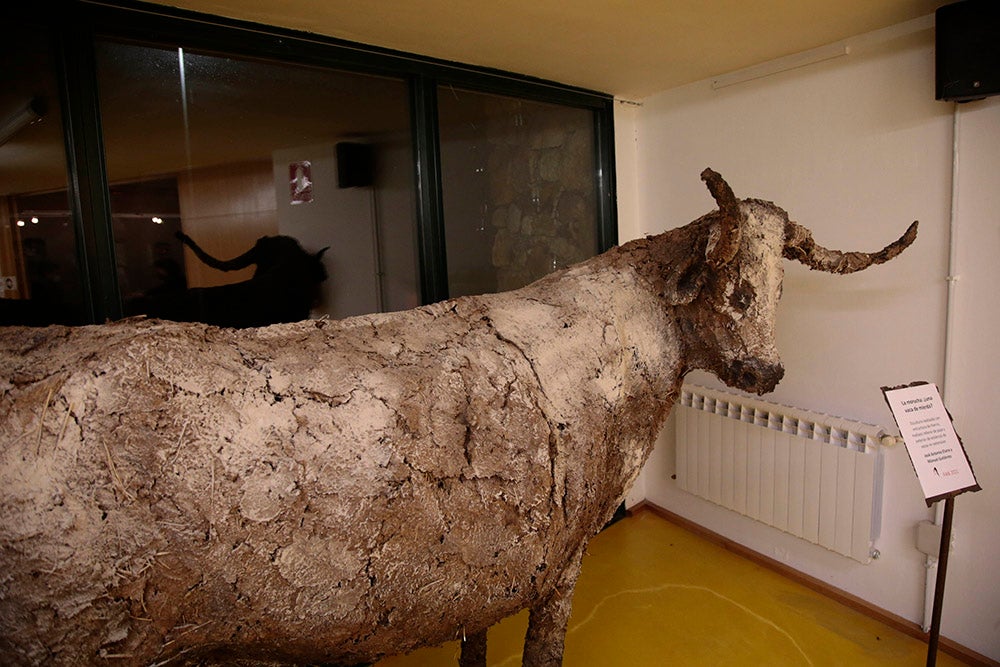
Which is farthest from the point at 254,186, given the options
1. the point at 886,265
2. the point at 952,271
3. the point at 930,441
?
the point at 952,271

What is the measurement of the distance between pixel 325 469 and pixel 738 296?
1.31m

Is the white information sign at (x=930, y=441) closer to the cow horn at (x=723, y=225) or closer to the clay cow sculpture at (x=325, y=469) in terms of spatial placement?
the clay cow sculpture at (x=325, y=469)

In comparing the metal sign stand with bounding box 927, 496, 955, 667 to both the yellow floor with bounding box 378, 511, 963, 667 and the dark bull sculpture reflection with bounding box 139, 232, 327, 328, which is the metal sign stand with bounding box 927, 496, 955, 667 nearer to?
the yellow floor with bounding box 378, 511, 963, 667

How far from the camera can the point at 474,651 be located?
7.02 feet

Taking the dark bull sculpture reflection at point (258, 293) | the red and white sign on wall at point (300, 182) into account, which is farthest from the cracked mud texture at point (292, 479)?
the red and white sign on wall at point (300, 182)

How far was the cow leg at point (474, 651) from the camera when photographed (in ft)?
6.98

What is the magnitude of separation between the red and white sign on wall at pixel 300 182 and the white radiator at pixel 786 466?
7.67ft

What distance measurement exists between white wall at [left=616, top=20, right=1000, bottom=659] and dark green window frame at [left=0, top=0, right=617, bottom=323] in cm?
155

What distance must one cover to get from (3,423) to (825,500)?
10.1ft

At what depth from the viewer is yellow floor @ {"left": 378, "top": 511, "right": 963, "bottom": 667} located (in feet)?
8.27

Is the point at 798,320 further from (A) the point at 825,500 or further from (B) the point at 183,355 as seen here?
(B) the point at 183,355

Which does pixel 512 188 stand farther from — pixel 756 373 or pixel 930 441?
pixel 930 441

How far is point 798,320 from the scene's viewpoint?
2959 mm

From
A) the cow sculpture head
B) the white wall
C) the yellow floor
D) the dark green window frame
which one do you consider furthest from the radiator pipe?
the dark green window frame
